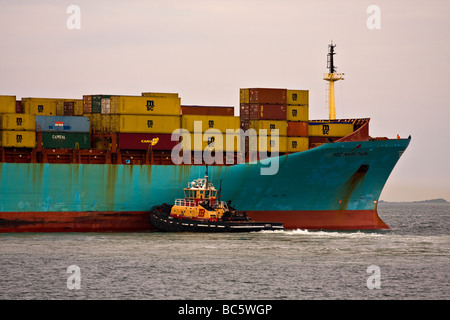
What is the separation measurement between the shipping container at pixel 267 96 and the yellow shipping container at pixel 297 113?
84cm

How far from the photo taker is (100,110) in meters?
52.6

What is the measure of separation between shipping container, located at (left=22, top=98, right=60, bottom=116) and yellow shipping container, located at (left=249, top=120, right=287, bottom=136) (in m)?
14.3

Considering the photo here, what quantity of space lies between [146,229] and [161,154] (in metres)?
5.21

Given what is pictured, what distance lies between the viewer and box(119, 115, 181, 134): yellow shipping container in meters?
51.4

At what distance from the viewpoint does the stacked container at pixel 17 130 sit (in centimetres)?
5084

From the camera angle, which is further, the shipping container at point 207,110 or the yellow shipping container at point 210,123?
the shipping container at point 207,110

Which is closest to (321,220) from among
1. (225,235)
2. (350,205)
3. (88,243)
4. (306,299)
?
(350,205)

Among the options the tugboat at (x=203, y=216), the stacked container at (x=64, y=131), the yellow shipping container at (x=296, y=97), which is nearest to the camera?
the tugboat at (x=203, y=216)

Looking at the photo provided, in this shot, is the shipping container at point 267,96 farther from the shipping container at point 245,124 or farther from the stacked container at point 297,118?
the shipping container at point 245,124

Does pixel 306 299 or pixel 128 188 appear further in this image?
pixel 128 188

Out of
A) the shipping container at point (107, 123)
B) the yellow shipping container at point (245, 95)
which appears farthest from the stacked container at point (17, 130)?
the yellow shipping container at point (245, 95)

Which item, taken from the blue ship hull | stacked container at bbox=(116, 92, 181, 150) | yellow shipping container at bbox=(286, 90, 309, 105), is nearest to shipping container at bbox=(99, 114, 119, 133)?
stacked container at bbox=(116, 92, 181, 150)

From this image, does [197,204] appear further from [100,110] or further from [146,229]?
[100,110]

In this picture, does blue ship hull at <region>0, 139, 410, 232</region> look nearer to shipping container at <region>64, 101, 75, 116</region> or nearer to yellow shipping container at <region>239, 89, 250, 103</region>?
shipping container at <region>64, 101, 75, 116</region>
